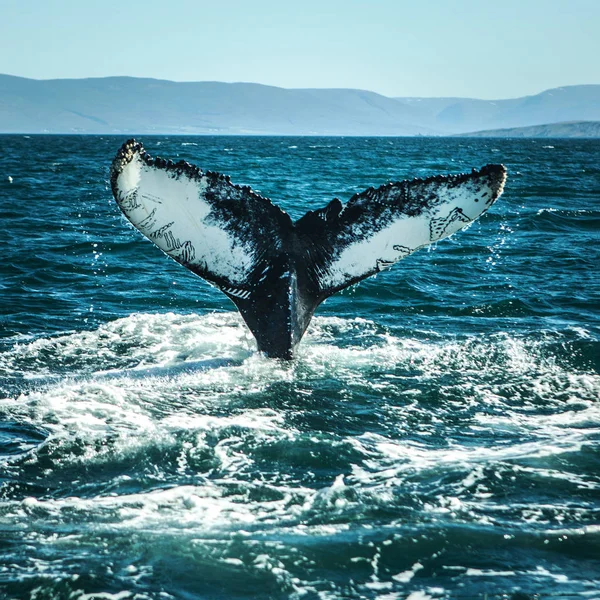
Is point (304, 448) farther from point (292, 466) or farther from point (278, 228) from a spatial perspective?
point (278, 228)

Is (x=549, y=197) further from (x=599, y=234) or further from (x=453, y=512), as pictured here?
(x=453, y=512)

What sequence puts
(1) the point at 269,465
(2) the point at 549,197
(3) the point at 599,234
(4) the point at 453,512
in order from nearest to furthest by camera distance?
1. (4) the point at 453,512
2. (1) the point at 269,465
3. (3) the point at 599,234
4. (2) the point at 549,197

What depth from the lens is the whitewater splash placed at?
3.65 metres

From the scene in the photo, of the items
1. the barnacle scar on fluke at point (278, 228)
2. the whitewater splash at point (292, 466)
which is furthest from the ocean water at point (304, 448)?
the barnacle scar on fluke at point (278, 228)

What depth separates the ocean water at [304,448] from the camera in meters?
→ 3.62

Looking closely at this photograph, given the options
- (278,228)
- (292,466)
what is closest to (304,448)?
(292,466)

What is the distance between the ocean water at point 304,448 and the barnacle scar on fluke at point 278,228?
2.73 ft

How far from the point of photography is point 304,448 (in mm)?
4977

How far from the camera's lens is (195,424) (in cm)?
527

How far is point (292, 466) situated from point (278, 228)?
1.99 m

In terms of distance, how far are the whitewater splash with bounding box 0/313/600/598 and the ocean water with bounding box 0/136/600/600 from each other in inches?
0.7

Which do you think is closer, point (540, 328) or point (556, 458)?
point (556, 458)

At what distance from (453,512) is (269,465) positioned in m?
1.23

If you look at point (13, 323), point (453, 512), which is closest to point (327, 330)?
point (13, 323)
